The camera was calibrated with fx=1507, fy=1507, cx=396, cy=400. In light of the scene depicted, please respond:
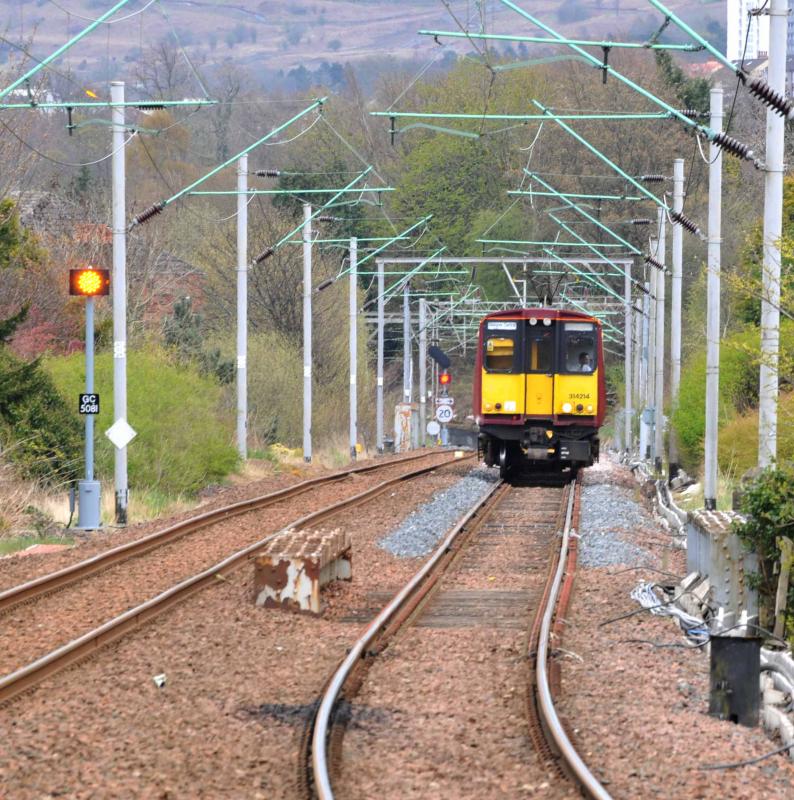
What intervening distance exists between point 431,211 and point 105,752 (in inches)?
2802

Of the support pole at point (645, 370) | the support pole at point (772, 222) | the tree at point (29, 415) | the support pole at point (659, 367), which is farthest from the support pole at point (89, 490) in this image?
the support pole at point (645, 370)

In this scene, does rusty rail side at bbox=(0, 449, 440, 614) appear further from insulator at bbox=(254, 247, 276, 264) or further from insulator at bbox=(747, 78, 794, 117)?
insulator at bbox=(747, 78, 794, 117)

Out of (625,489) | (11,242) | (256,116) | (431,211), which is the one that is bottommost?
(625,489)

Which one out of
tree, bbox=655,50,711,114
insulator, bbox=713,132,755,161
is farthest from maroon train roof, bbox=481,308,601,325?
tree, bbox=655,50,711,114

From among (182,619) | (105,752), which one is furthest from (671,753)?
(182,619)

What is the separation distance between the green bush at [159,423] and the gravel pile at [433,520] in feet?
16.6

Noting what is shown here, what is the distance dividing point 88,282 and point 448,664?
1146 centimetres

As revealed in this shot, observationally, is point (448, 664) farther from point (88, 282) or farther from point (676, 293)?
point (676, 293)

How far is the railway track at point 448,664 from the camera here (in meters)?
7.99

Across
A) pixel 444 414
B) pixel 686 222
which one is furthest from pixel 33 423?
pixel 444 414

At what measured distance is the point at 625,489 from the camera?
30547 millimetres

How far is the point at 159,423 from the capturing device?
1124 inches

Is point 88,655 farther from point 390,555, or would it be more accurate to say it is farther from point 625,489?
point 625,489

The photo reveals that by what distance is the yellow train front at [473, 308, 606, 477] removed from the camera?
29.8 meters
